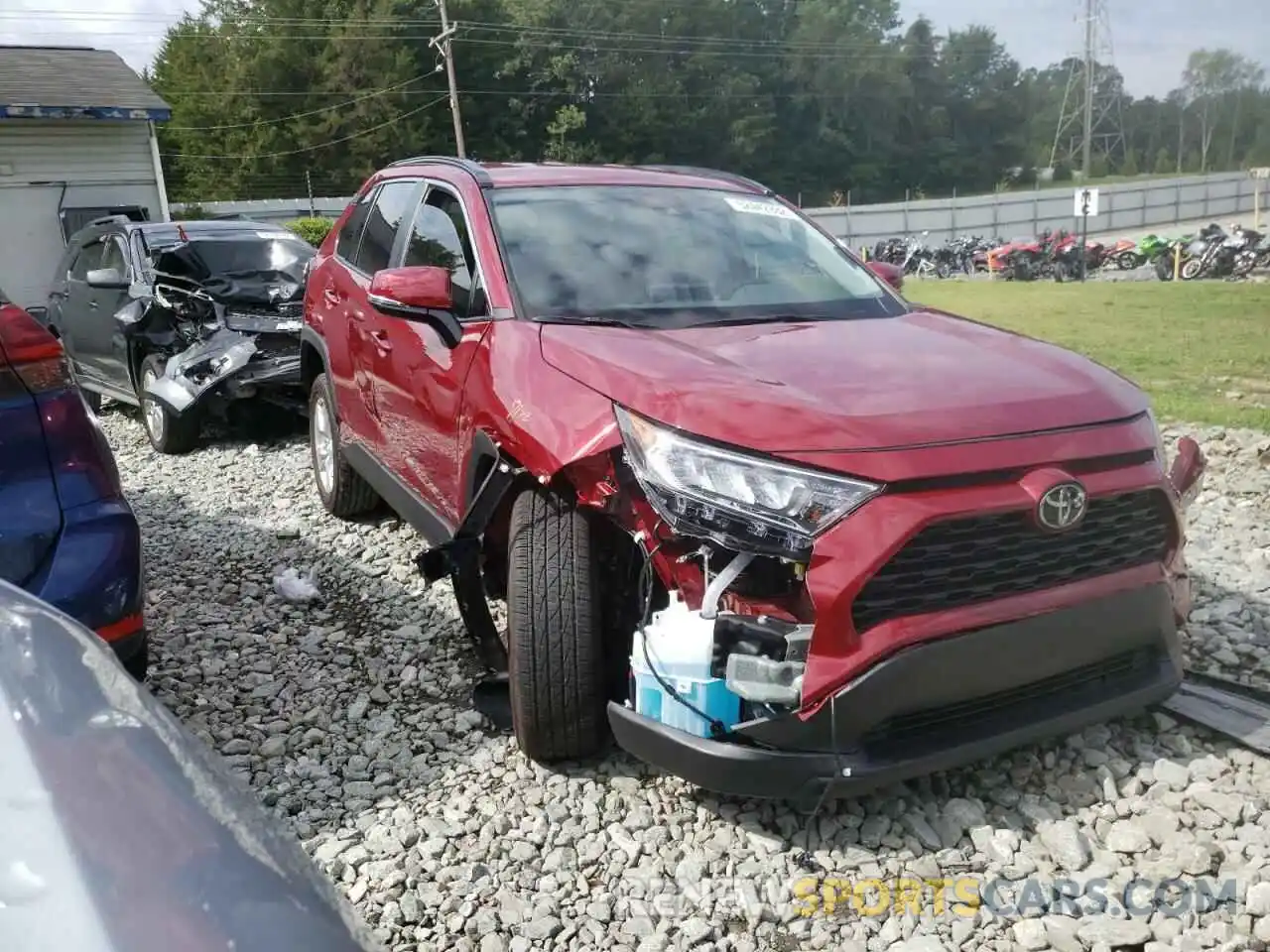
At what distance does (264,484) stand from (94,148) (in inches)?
608

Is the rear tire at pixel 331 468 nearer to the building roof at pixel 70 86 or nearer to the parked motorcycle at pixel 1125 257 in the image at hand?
the building roof at pixel 70 86

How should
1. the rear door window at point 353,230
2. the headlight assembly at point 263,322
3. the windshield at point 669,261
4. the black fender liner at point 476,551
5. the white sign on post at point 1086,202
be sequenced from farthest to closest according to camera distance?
the white sign on post at point 1086,202 → the headlight assembly at point 263,322 → the rear door window at point 353,230 → the windshield at point 669,261 → the black fender liner at point 476,551

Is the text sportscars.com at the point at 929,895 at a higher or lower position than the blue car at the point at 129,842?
lower

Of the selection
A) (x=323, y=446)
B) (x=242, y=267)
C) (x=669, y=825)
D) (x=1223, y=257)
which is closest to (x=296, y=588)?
(x=323, y=446)

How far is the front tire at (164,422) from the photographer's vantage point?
739 cm

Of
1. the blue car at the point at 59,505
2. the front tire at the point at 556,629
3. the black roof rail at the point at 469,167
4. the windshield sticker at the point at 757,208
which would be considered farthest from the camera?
the windshield sticker at the point at 757,208

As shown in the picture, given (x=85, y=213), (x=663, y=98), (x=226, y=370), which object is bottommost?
(x=226, y=370)

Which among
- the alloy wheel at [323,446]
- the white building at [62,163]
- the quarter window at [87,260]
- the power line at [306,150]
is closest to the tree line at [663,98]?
the power line at [306,150]

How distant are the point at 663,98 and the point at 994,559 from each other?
6556 cm

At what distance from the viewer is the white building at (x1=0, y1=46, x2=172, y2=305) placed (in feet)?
A: 58.7

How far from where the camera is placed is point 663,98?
63750 mm

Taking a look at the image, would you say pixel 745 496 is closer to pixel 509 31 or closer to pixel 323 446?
pixel 323 446

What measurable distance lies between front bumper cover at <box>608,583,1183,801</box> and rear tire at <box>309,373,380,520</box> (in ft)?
10.1

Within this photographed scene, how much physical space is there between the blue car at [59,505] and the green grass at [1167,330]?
6297 mm
